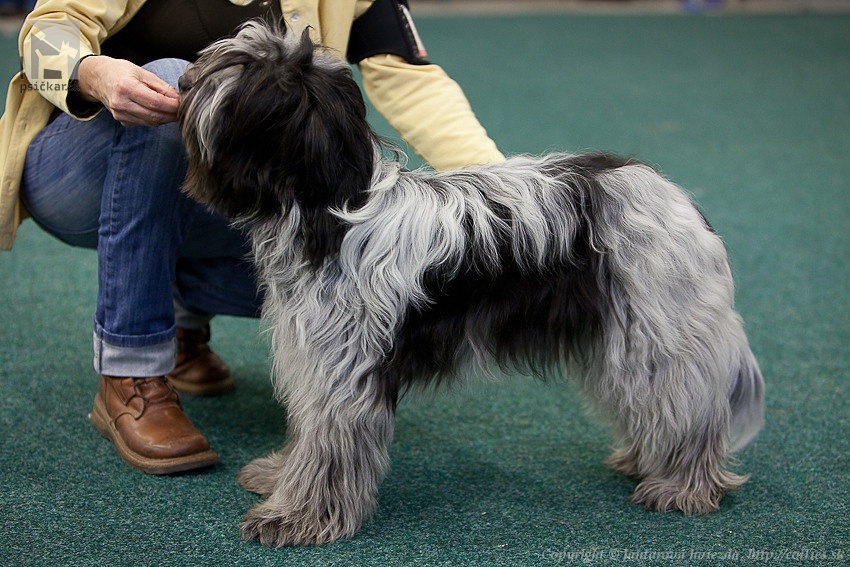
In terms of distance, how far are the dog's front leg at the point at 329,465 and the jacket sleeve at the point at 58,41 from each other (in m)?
0.86

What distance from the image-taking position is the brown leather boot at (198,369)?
2.73 m

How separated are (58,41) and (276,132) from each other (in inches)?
25.5

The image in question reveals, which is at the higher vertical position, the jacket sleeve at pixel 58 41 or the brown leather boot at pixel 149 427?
the jacket sleeve at pixel 58 41

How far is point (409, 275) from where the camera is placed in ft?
6.15

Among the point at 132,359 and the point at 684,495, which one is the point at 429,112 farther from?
the point at 684,495

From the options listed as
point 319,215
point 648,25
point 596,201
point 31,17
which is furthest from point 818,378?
point 648,25

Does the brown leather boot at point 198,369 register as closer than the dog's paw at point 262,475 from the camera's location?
No

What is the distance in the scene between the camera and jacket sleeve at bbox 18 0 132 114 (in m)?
2.03

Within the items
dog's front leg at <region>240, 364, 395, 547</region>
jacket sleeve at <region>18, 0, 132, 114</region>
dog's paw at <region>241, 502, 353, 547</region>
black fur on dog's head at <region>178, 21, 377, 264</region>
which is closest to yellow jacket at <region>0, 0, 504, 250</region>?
jacket sleeve at <region>18, 0, 132, 114</region>

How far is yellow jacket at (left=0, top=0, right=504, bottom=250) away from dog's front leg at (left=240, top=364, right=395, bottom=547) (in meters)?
0.70

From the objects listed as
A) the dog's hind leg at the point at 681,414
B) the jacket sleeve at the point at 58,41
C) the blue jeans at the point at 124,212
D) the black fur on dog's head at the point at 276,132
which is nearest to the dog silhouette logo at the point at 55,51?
the jacket sleeve at the point at 58,41

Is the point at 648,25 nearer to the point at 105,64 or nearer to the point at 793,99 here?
the point at 793,99

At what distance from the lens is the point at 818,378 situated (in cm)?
287

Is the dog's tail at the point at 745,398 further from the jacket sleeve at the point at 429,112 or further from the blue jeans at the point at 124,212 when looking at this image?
the blue jeans at the point at 124,212
